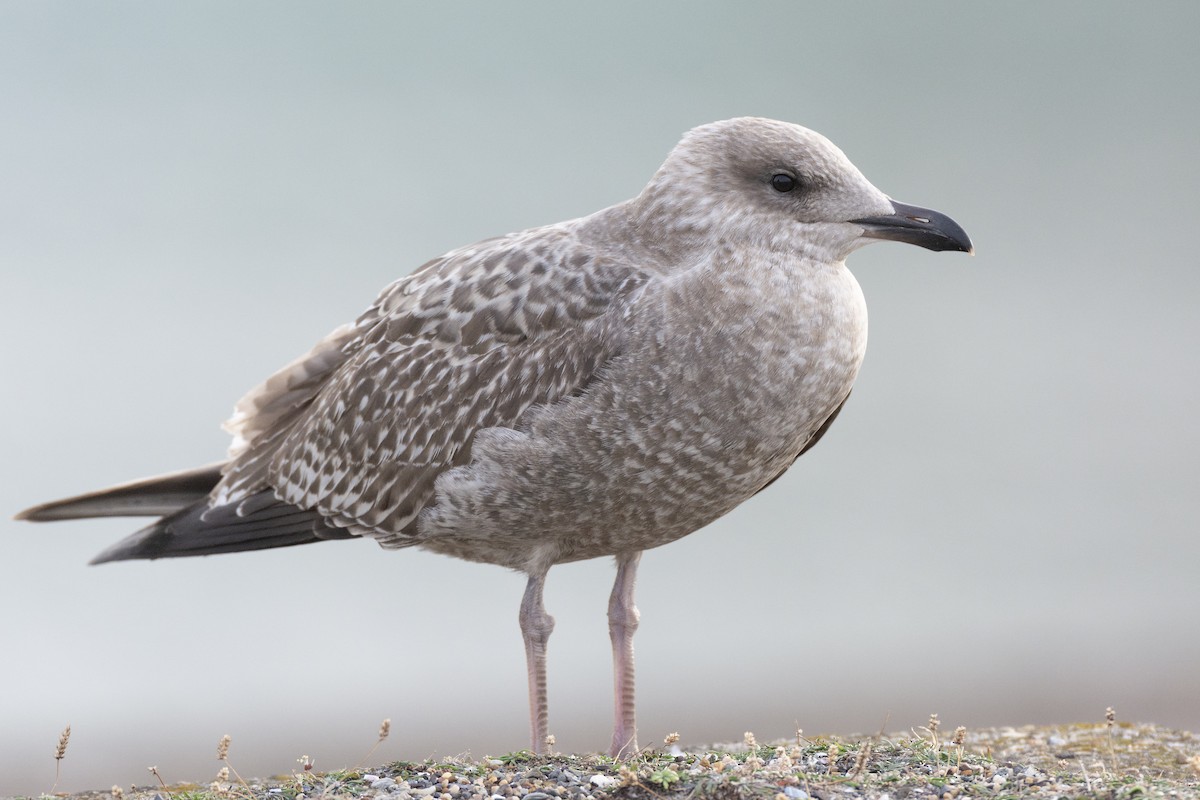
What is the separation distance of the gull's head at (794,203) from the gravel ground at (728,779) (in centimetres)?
198

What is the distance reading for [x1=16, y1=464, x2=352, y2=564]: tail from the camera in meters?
6.73

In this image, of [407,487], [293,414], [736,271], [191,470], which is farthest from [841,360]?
[191,470]

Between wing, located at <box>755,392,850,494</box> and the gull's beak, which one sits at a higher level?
the gull's beak

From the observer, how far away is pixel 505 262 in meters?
6.08

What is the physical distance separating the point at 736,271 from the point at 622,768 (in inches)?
78.2

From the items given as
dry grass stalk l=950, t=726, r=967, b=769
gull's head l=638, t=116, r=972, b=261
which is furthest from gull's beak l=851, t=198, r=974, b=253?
dry grass stalk l=950, t=726, r=967, b=769

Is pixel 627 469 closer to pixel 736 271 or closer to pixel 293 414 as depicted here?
pixel 736 271

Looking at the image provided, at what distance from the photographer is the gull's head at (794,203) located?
5719 mm

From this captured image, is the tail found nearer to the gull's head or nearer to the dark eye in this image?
the gull's head

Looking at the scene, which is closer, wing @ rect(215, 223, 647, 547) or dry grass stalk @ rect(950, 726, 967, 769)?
dry grass stalk @ rect(950, 726, 967, 769)

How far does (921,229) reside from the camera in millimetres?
5719

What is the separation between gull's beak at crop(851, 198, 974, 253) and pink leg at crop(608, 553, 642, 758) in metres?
1.93

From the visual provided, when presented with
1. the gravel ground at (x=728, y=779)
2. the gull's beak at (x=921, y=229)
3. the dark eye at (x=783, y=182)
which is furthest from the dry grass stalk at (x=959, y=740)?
the dark eye at (x=783, y=182)

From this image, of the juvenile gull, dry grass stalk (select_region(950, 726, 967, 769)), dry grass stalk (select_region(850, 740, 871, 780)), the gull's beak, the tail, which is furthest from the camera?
the tail
